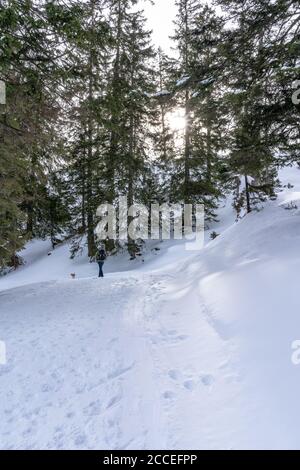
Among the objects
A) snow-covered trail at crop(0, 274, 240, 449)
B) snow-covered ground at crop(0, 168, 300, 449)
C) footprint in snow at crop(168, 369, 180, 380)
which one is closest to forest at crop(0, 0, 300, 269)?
snow-covered ground at crop(0, 168, 300, 449)

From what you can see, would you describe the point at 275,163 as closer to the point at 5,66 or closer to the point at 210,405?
the point at 5,66

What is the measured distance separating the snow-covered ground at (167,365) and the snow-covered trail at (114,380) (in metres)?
0.02

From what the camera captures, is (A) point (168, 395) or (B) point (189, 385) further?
(B) point (189, 385)

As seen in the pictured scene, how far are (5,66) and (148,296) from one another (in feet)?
22.7

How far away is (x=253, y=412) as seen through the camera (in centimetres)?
357

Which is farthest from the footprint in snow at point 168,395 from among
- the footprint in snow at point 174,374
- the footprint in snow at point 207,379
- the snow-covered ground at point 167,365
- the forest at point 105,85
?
the forest at point 105,85

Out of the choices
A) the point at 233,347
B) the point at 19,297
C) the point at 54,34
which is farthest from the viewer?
the point at 19,297

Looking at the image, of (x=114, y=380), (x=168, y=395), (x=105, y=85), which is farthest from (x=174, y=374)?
(x=105, y=85)

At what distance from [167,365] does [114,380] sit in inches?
33.2

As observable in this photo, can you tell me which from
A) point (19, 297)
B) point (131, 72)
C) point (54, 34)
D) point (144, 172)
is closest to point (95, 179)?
point (144, 172)

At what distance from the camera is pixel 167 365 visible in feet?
16.7

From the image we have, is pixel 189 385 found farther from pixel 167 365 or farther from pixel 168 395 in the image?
pixel 167 365

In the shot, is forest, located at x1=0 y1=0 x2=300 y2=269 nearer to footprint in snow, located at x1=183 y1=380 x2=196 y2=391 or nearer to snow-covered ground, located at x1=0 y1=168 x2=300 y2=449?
snow-covered ground, located at x1=0 y1=168 x2=300 y2=449

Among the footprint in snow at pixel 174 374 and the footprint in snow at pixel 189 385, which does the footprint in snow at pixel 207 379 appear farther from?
the footprint in snow at pixel 174 374
